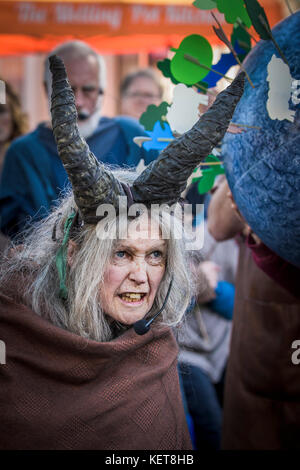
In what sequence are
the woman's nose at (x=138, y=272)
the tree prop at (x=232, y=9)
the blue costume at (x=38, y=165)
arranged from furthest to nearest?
the blue costume at (x=38, y=165)
the woman's nose at (x=138, y=272)
the tree prop at (x=232, y=9)

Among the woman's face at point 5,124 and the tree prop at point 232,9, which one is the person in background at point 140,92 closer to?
the woman's face at point 5,124

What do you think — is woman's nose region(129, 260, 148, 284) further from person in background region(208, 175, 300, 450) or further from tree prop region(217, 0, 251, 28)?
tree prop region(217, 0, 251, 28)

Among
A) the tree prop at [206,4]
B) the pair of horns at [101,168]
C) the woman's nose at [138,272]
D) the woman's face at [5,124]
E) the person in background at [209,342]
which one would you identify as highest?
the woman's face at [5,124]

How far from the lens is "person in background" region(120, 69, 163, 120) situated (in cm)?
404

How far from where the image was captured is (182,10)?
4344 mm

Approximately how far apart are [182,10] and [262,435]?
140 inches

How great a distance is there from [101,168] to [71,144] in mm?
144

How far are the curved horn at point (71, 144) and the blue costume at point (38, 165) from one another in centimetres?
130

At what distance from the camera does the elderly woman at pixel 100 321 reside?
1.43m

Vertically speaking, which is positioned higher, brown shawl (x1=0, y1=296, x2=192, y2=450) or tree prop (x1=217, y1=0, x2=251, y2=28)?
tree prop (x1=217, y1=0, x2=251, y2=28)

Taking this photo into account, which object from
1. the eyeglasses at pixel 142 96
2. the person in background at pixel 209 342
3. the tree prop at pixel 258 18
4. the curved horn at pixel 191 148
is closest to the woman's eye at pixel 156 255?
the curved horn at pixel 191 148

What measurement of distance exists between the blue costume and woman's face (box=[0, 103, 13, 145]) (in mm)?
1088

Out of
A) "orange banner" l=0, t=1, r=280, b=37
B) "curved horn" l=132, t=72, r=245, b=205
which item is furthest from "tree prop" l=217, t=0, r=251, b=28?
"orange banner" l=0, t=1, r=280, b=37

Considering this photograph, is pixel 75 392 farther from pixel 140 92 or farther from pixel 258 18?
pixel 140 92
